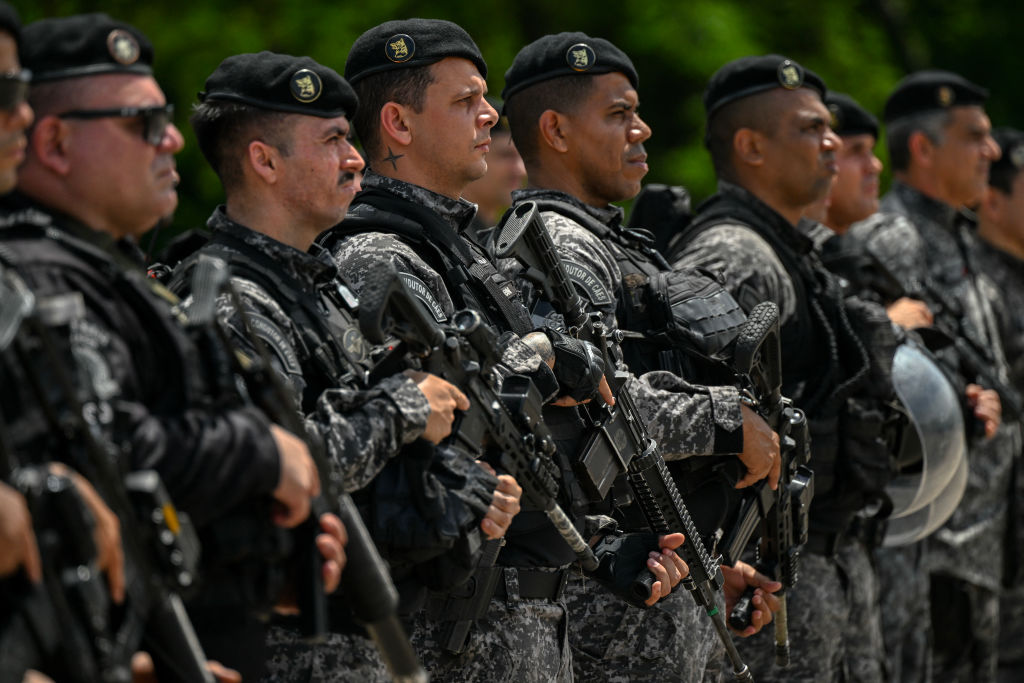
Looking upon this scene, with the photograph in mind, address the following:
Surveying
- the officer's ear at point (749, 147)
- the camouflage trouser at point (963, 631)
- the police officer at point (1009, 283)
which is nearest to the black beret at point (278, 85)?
the officer's ear at point (749, 147)

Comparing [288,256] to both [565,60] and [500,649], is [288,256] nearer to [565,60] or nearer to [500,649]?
[500,649]

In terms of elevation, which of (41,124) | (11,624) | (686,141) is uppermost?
(41,124)

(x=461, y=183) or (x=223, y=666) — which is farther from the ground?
(x=461, y=183)

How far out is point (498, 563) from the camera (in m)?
3.90

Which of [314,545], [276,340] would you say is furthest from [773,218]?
[314,545]

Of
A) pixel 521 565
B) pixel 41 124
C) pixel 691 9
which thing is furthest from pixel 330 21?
pixel 41 124

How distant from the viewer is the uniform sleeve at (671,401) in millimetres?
4359

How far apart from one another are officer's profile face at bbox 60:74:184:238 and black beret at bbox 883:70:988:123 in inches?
233

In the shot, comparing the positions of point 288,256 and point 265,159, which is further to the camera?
point 265,159

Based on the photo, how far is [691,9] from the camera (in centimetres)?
1030

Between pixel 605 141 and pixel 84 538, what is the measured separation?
2925mm

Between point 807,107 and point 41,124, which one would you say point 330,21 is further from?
point 41,124

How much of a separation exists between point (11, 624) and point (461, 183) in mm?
2193

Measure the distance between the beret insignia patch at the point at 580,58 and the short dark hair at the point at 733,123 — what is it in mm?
1121
